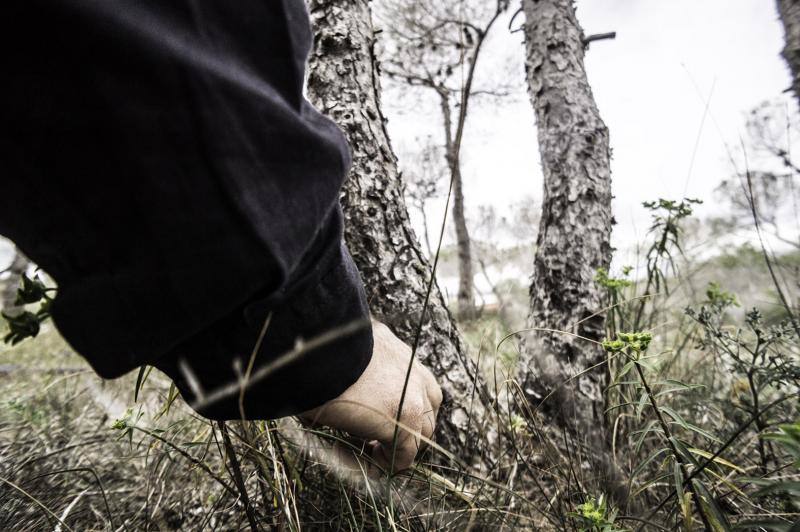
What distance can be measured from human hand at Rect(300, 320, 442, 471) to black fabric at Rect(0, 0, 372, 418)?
0.72 feet

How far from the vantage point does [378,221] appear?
3.57ft

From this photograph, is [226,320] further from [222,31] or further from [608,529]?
[608,529]

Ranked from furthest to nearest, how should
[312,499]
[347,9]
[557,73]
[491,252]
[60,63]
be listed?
[491,252], [557,73], [347,9], [312,499], [60,63]

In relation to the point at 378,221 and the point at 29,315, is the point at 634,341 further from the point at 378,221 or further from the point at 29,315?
the point at 29,315

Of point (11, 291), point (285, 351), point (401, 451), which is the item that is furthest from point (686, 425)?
point (11, 291)

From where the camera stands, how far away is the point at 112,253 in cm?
35

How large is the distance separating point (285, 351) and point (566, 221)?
141 cm

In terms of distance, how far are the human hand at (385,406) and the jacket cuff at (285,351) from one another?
0.07 meters

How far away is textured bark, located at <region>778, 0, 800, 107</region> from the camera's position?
70.9 inches

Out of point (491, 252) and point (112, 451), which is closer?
point (112, 451)

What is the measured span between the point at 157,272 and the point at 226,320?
10 cm

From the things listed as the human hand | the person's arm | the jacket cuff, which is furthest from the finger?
the person's arm

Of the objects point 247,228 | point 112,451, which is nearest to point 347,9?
point 247,228

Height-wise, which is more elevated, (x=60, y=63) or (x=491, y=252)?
(x=60, y=63)
